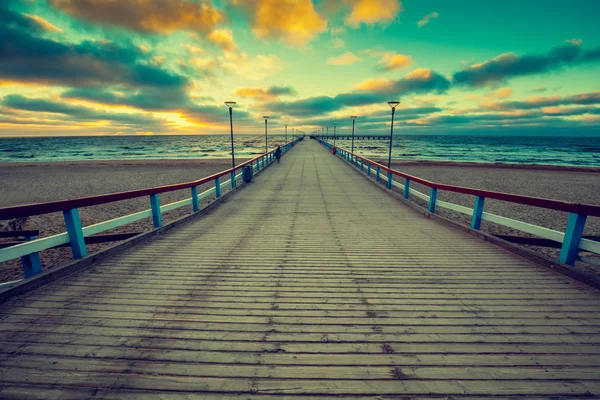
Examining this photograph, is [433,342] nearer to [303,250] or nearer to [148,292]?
[303,250]

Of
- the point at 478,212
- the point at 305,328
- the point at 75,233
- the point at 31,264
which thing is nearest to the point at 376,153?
the point at 478,212

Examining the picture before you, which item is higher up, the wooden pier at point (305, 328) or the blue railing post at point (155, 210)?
the blue railing post at point (155, 210)

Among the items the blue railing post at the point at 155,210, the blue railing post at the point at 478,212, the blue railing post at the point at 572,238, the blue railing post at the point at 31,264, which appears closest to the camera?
the blue railing post at the point at 31,264

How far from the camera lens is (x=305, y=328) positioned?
272 centimetres

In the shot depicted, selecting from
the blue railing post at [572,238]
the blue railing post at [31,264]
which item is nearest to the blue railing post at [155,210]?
the blue railing post at [31,264]

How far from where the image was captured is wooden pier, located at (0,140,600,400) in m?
2.09

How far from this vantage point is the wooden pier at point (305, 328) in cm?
209

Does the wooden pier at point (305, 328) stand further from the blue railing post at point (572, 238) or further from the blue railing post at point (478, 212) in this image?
the blue railing post at point (478, 212)

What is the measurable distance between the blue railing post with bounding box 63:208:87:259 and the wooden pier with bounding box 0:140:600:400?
0.35 metres

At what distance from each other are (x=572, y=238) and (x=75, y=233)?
759 centimetres

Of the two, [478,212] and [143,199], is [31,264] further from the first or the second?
[143,199]

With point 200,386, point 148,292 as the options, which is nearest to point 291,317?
point 200,386

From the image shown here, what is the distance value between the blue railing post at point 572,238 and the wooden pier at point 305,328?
386mm

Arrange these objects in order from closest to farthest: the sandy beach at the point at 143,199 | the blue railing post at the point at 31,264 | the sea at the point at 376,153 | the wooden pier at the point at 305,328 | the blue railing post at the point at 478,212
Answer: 1. the wooden pier at the point at 305,328
2. the blue railing post at the point at 31,264
3. the blue railing post at the point at 478,212
4. the sandy beach at the point at 143,199
5. the sea at the point at 376,153
